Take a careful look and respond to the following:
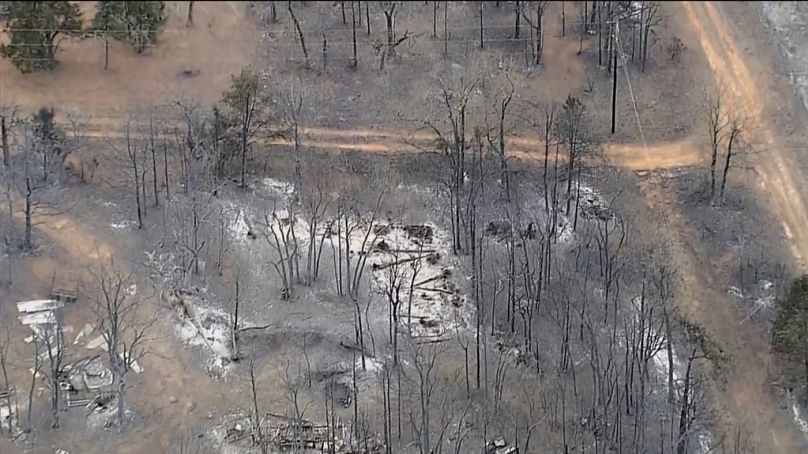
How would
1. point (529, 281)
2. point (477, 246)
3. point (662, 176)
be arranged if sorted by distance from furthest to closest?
point (662, 176), point (477, 246), point (529, 281)

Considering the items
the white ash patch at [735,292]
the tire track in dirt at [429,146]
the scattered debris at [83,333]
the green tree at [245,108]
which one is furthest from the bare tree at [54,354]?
the white ash patch at [735,292]

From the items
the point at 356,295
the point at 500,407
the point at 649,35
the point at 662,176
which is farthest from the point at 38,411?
the point at 649,35

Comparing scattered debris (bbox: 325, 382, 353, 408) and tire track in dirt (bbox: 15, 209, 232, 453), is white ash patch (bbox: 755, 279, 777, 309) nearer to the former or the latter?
scattered debris (bbox: 325, 382, 353, 408)

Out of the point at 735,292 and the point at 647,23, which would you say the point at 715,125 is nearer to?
the point at 735,292

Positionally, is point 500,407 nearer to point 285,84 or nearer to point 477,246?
point 477,246

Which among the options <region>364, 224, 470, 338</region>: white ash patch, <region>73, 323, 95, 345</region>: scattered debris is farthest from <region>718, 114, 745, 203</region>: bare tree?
<region>73, 323, 95, 345</region>: scattered debris

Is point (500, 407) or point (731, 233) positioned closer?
point (500, 407)
